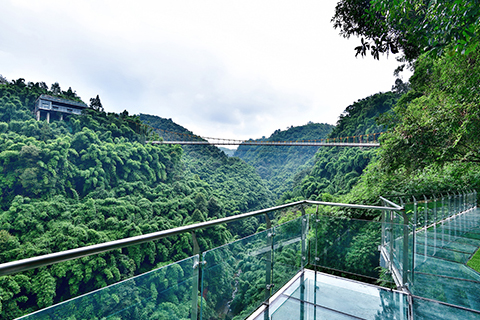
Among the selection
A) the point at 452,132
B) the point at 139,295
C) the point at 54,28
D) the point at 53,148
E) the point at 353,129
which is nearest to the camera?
the point at 139,295

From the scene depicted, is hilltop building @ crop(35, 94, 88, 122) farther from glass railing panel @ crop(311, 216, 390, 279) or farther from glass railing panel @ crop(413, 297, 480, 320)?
glass railing panel @ crop(413, 297, 480, 320)

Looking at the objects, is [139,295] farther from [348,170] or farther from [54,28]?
[54,28]

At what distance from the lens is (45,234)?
16859 millimetres

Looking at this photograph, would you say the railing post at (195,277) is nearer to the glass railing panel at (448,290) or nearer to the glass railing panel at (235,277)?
the glass railing panel at (235,277)

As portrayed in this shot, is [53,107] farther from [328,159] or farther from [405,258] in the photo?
[405,258]

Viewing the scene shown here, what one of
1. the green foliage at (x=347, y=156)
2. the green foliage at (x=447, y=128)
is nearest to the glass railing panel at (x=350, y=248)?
the green foliage at (x=447, y=128)

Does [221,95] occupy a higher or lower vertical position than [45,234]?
higher

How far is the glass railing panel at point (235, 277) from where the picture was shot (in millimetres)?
1225

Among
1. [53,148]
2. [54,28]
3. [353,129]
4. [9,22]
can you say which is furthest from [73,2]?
[353,129]

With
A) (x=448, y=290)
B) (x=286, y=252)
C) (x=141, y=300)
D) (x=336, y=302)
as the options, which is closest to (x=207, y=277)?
Result: (x=141, y=300)

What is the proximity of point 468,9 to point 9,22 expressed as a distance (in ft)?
175

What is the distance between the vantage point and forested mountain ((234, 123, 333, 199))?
39072mm

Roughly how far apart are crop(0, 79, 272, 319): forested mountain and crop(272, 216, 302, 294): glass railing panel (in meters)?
10.6

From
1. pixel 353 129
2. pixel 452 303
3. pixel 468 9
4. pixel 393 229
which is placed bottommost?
pixel 452 303
